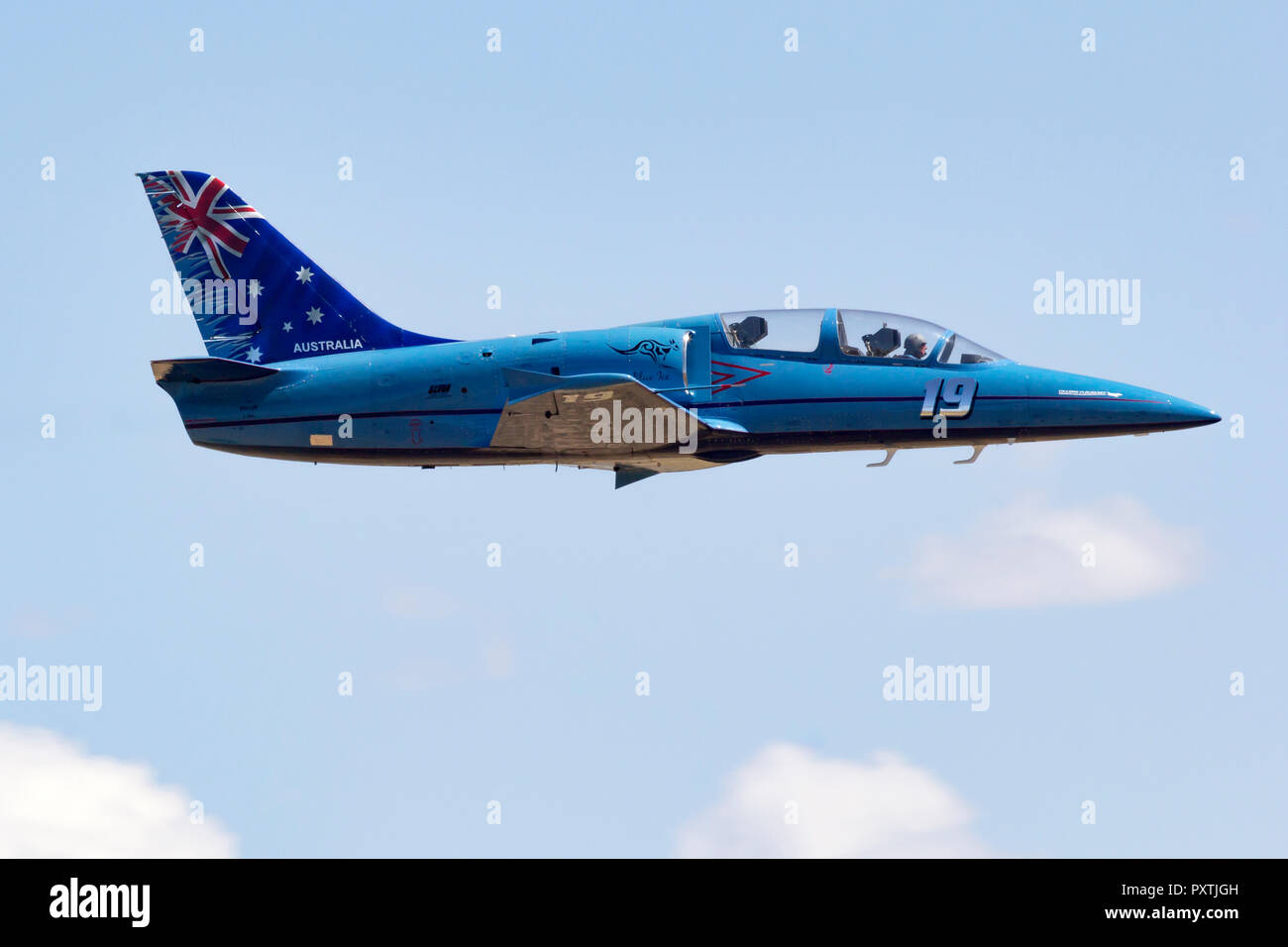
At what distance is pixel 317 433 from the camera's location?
31266 mm

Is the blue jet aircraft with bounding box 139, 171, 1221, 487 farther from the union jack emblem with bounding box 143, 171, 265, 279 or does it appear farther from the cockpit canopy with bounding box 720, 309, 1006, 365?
the union jack emblem with bounding box 143, 171, 265, 279

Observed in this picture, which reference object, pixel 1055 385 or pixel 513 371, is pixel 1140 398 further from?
pixel 513 371

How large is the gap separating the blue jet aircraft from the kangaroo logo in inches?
1.0

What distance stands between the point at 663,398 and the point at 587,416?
141cm

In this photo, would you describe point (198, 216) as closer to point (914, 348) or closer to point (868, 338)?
point (868, 338)

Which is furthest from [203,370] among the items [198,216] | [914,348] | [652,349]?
[914,348]

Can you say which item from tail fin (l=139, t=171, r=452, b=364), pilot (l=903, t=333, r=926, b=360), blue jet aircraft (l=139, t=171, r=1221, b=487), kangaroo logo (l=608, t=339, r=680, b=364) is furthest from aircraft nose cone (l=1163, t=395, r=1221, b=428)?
tail fin (l=139, t=171, r=452, b=364)

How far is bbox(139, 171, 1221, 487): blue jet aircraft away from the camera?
30.0 m

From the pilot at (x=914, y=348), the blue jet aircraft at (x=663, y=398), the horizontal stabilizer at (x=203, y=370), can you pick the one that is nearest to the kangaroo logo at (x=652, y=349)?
the blue jet aircraft at (x=663, y=398)

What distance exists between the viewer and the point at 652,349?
3039 cm

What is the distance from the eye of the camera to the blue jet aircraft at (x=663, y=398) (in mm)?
29969

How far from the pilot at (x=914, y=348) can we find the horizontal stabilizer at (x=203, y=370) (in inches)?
469

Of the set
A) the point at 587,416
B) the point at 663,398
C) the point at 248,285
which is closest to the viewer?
the point at 663,398
